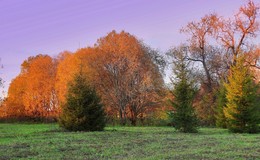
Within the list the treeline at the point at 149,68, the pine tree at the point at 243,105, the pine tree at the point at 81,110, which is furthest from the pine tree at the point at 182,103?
the treeline at the point at 149,68

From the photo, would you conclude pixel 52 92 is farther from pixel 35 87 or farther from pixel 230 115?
pixel 230 115

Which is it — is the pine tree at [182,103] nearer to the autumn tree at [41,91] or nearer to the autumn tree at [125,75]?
the autumn tree at [125,75]

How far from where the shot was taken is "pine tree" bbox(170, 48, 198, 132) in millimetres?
22469

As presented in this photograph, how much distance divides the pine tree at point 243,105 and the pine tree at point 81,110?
30.0 ft

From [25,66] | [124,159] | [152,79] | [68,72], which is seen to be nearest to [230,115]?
[124,159]

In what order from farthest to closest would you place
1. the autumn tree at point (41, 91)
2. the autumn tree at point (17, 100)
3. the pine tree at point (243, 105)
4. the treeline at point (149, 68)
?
the autumn tree at point (17, 100)
the autumn tree at point (41, 91)
the treeline at point (149, 68)
the pine tree at point (243, 105)

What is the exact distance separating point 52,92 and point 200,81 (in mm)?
24278

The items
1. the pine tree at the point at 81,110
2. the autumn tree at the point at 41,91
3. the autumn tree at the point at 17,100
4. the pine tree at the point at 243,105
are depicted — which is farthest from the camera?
the autumn tree at the point at 17,100

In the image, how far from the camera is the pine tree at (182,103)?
73.7 feet

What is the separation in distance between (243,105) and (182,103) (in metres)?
4.33

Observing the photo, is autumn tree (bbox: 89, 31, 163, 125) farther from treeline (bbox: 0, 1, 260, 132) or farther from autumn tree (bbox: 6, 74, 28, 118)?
autumn tree (bbox: 6, 74, 28, 118)

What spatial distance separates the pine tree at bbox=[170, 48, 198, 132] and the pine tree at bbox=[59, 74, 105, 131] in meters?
5.33

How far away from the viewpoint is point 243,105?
2327 centimetres

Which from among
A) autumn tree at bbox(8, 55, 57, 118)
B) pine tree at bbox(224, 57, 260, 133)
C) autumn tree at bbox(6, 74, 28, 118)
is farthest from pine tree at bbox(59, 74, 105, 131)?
autumn tree at bbox(6, 74, 28, 118)
